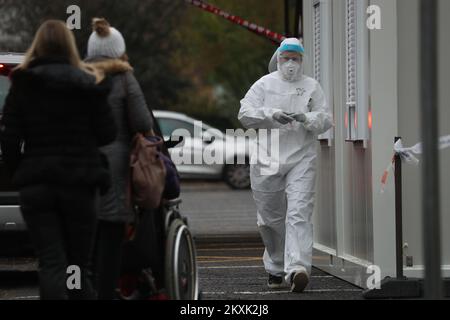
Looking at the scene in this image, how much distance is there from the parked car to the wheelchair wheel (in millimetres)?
22768

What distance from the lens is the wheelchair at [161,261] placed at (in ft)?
27.7

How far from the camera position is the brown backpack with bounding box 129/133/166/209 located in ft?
27.2

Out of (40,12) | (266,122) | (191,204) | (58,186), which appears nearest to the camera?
(58,186)

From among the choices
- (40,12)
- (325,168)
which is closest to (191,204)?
(40,12)

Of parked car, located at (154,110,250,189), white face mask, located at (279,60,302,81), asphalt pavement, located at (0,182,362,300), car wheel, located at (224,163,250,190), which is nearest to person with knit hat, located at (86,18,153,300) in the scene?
asphalt pavement, located at (0,182,362,300)

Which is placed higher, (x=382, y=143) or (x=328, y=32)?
(x=328, y=32)

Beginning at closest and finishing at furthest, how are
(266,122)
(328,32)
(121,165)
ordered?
(121,165), (266,122), (328,32)

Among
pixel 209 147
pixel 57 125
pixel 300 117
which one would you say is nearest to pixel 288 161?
pixel 300 117

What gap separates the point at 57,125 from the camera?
7805 mm

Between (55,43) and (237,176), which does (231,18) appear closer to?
(55,43)

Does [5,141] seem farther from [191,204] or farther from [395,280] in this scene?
[191,204]

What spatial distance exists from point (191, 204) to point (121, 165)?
19941 mm

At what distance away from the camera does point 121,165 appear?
27.5 feet

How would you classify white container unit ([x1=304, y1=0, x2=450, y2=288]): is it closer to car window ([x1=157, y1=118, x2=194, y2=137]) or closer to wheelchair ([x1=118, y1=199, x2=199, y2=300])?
wheelchair ([x1=118, y1=199, x2=199, y2=300])
